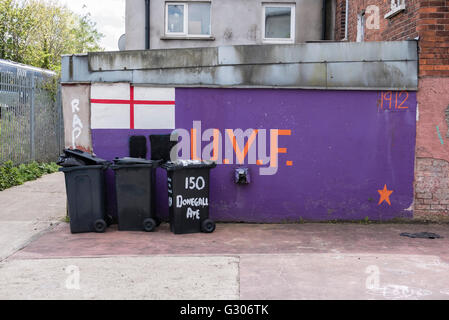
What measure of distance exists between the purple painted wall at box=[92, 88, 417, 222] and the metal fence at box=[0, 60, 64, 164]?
18.9 feet

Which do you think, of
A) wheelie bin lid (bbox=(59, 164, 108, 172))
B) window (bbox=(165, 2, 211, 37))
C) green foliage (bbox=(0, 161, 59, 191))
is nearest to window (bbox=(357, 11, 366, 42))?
window (bbox=(165, 2, 211, 37))

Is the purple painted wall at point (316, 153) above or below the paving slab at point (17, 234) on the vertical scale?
above

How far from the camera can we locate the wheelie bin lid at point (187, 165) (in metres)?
7.85

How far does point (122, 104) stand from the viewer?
28.3 feet

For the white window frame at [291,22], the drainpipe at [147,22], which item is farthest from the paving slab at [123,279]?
the white window frame at [291,22]

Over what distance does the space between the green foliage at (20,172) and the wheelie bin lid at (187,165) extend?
18.2ft

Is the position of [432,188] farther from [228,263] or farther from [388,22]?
[228,263]

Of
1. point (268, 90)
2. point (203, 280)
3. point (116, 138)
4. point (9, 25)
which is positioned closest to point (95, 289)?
point (203, 280)

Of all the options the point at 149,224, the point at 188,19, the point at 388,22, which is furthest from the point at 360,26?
the point at 149,224

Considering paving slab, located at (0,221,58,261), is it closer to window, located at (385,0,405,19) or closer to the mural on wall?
the mural on wall

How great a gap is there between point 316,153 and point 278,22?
792 centimetres

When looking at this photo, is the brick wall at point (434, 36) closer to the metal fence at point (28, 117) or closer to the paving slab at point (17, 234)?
the paving slab at point (17, 234)

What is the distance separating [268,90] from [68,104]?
3.27m

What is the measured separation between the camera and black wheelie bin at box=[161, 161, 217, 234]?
25.8 ft
